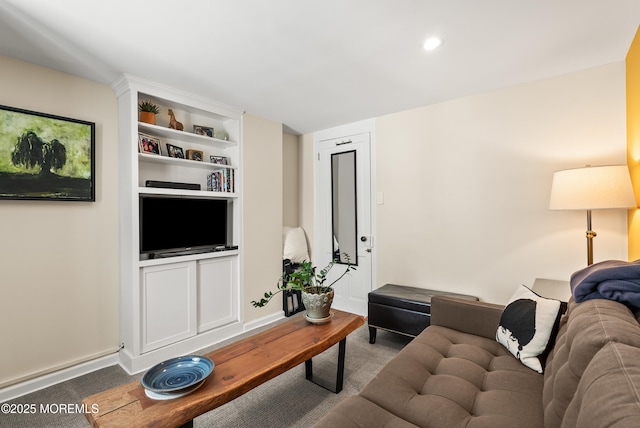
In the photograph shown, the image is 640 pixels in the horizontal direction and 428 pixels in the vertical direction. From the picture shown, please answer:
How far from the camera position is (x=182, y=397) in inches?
50.4

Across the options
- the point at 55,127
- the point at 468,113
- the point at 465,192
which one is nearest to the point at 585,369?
the point at 465,192

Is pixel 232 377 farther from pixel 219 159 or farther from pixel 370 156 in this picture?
pixel 370 156

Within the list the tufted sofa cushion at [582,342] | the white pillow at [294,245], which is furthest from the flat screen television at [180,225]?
the tufted sofa cushion at [582,342]

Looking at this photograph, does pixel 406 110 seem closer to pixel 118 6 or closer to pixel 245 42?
pixel 245 42

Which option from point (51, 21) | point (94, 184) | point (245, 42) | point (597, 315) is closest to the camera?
point (597, 315)

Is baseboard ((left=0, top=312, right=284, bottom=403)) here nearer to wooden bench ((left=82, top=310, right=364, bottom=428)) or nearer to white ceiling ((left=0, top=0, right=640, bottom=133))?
wooden bench ((left=82, top=310, right=364, bottom=428))

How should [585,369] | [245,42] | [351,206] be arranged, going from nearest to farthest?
[585,369]
[245,42]
[351,206]

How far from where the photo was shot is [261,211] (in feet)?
11.4

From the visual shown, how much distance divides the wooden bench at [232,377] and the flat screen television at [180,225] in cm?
137

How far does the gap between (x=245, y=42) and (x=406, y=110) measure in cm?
194

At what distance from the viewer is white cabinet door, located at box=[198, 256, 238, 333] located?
296 cm

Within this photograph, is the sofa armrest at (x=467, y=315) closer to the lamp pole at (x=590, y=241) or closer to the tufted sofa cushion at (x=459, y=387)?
the tufted sofa cushion at (x=459, y=387)

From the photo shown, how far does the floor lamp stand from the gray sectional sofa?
0.85 meters

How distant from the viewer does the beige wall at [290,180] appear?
→ 4.10 metres
